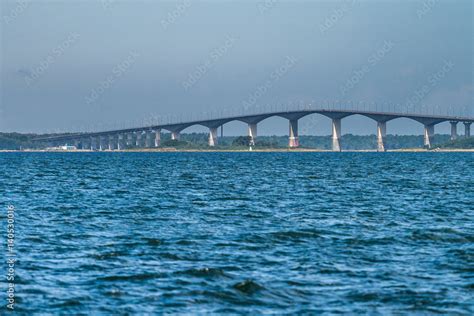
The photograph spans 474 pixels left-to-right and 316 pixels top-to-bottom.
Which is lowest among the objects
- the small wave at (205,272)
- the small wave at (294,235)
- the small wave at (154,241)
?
the small wave at (205,272)

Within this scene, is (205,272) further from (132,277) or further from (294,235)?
(294,235)

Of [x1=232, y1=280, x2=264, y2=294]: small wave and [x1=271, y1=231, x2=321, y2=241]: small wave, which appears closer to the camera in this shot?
[x1=232, y1=280, x2=264, y2=294]: small wave

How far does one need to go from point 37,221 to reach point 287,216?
8.42 metres

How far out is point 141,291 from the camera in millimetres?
14188

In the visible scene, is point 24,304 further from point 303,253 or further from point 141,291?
point 303,253

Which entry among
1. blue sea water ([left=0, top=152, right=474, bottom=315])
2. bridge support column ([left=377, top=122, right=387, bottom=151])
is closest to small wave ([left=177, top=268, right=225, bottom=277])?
blue sea water ([left=0, top=152, right=474, bottom=315])

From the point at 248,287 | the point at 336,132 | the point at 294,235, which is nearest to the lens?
the point at 248,287

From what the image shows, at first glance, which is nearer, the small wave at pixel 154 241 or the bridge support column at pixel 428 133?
the small wave at pixel 154 241

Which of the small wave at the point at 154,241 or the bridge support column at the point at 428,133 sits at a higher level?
the bridge support column at the point at 428,133

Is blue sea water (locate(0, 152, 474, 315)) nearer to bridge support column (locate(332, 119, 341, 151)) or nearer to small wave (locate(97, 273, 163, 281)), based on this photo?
small wave (locate(97, 273, 163, 281))
